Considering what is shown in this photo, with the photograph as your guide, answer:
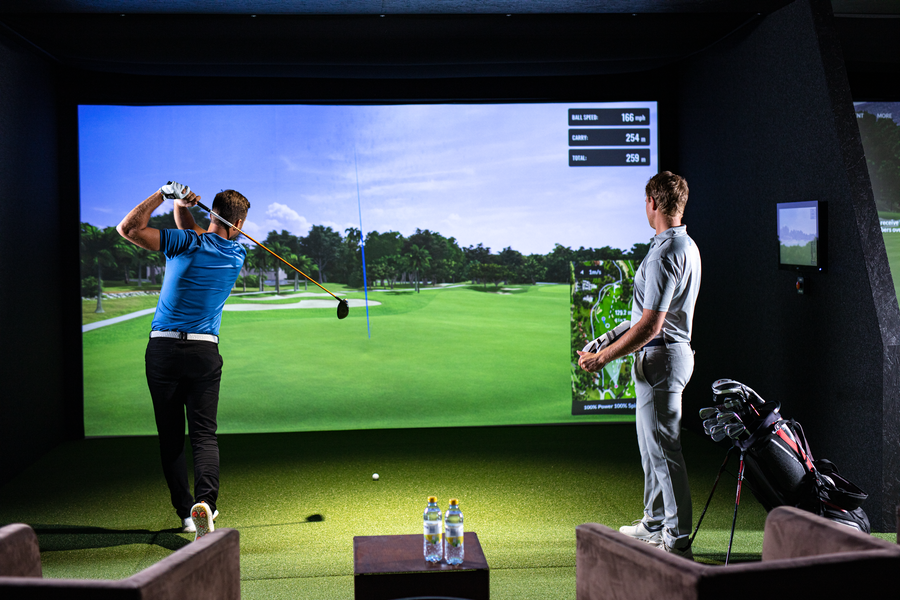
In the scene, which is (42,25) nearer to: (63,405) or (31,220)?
(31,220)

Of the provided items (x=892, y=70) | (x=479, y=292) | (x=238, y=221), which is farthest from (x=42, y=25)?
(x=892, y=70)

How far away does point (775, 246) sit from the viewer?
437 cm

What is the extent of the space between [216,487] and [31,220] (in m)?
2.75

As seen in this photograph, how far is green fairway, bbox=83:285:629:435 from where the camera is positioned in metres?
5.67

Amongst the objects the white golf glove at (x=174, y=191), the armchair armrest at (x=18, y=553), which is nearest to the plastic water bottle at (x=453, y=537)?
the armchair armrest at (x=18, y=553)

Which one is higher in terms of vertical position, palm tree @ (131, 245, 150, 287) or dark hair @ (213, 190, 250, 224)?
dark hair @ (213, 190, 250, 224)

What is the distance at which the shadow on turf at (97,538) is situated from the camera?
341cm

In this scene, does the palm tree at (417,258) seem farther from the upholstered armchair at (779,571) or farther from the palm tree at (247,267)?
the upholstered armchair at (779,571)

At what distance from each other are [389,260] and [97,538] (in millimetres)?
3214

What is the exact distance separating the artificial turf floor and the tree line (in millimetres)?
1269
